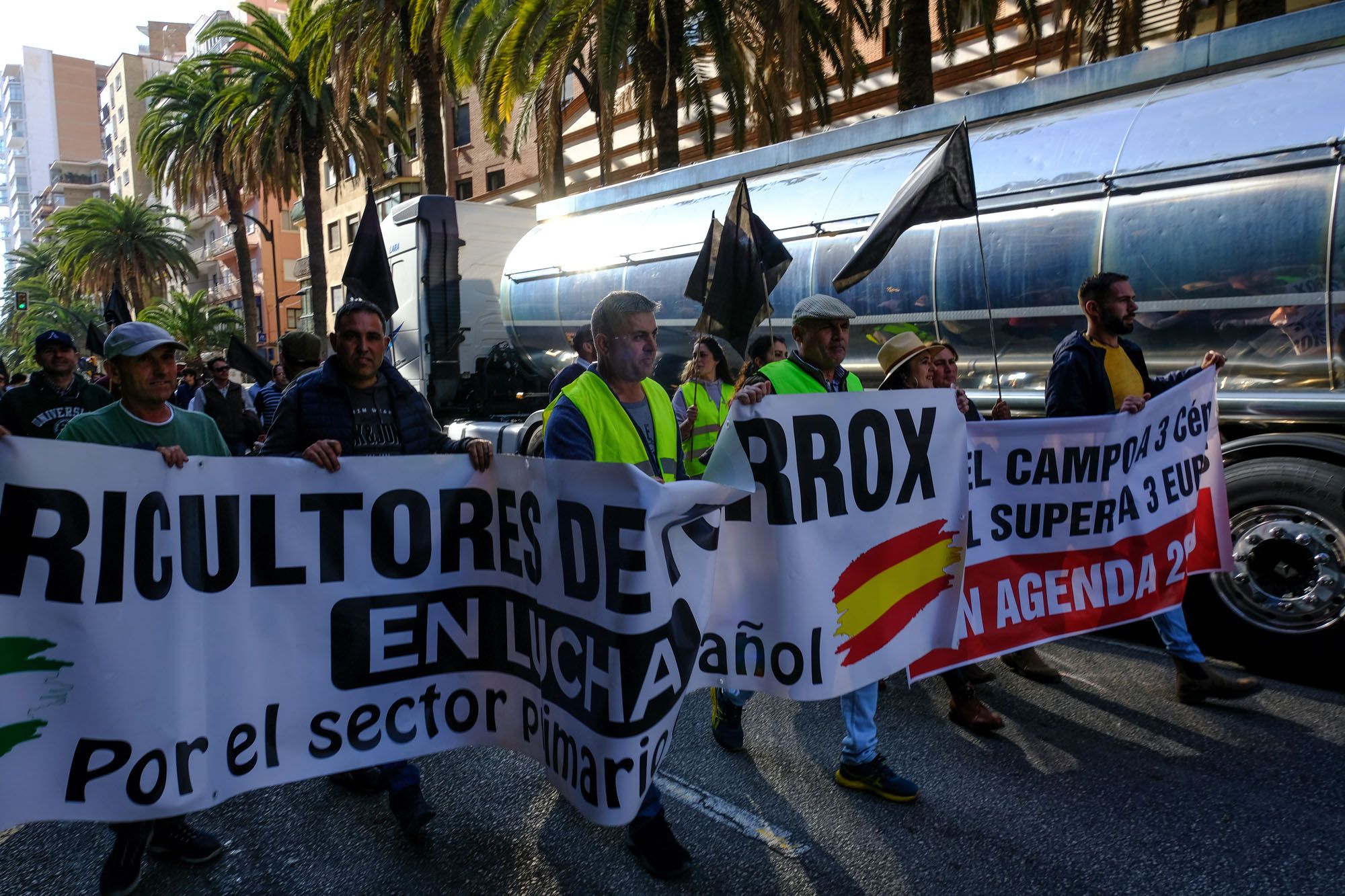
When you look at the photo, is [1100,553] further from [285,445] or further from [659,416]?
[285,445]

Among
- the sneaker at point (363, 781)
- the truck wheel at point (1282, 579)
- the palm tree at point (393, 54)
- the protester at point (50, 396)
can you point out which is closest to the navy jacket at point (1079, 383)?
the truck wheel at point (1282, 579)

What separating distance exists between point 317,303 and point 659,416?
2579 cm

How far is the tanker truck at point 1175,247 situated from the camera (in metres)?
4.93

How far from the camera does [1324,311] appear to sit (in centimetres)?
499

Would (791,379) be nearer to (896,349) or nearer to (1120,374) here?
(896,349)

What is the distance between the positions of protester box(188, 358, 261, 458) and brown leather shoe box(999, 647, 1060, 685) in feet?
24.6

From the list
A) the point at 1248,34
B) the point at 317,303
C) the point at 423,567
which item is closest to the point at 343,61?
the point at 317,303

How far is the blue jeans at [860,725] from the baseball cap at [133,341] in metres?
2.72

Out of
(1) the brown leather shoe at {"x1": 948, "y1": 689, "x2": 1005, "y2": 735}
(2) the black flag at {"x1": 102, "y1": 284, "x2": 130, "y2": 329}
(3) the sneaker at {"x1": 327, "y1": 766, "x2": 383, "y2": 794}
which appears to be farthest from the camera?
(2) the black flag at {"x1": 102, "y1": 284, "x2": 130, "y2": 329}

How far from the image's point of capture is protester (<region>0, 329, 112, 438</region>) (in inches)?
231

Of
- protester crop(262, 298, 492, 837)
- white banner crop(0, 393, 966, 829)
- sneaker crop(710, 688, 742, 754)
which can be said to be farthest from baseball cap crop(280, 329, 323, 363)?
sneaker crop(710, 688, 742, 754)

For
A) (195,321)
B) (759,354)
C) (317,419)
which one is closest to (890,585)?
(317,419)

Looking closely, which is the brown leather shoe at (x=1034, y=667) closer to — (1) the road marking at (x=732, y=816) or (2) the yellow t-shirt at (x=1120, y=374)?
(2) the yellow t-shirt at (x=1120, y=374)

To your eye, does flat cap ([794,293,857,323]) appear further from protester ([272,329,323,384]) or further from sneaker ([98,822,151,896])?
sneaker ([98,822,151,896])
